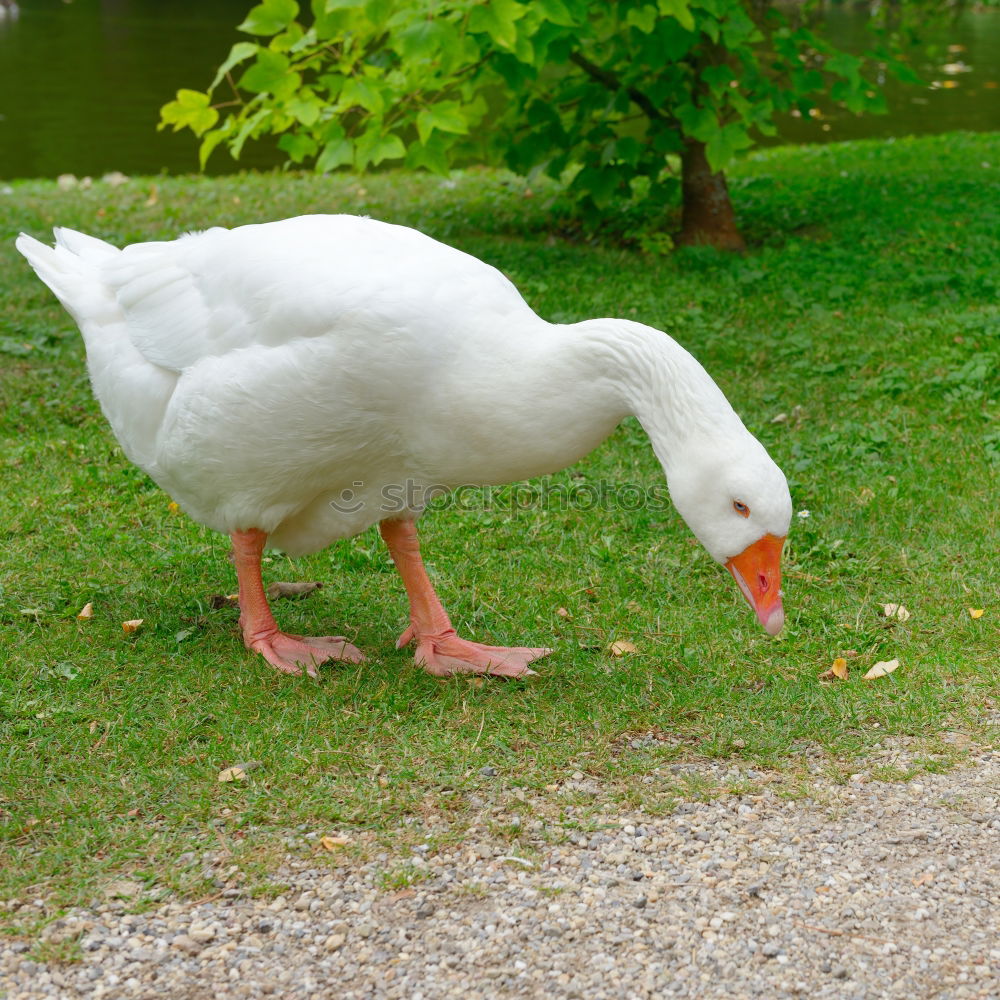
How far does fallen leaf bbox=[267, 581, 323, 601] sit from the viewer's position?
5293mm

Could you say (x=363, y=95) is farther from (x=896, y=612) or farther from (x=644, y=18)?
(x=896, y=612)

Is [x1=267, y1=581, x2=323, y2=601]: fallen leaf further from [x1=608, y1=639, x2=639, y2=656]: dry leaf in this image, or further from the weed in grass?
the weed in grass

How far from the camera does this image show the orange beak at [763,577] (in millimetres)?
3787

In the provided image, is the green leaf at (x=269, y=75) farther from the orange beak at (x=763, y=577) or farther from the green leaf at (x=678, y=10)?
the orange beak at (x=763, y=577)

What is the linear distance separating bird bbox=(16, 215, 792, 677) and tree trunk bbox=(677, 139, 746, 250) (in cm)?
604

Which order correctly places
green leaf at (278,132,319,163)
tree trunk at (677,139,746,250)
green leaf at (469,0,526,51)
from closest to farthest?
green leaf at (469,0,526,51) → green leaf at (278,132,319,163) → tree trunk at (677,139,746,250)

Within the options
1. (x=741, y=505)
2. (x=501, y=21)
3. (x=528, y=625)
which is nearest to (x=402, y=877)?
(x=741, y=505)

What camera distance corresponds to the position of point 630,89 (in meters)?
9.28

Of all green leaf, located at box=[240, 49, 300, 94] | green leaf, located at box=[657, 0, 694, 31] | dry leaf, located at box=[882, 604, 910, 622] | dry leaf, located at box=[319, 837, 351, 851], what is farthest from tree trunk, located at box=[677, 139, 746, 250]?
dry leaf, located at box=[319, 837, 351, 851]

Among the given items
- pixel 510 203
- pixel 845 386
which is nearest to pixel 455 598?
pixel 845 386

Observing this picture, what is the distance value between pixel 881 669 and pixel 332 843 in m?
2.18

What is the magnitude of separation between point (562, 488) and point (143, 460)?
7.46ft

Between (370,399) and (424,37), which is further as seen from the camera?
(424,37)

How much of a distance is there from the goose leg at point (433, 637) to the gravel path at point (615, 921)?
997mm
